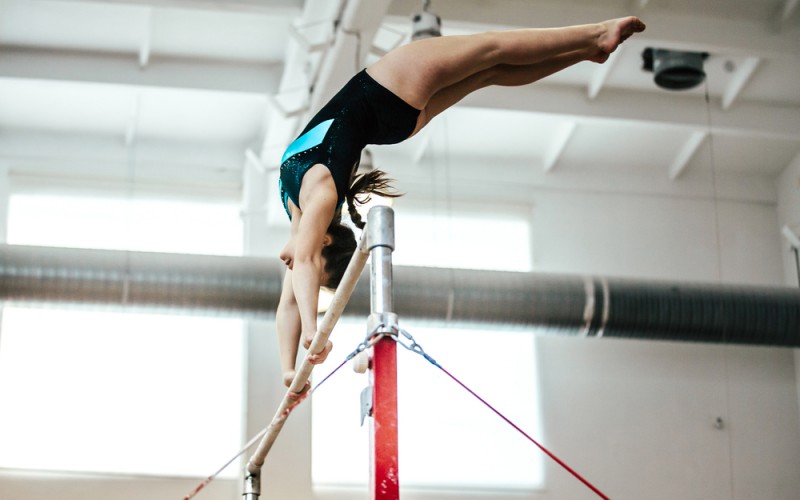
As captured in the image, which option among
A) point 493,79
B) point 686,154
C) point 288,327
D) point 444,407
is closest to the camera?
point 493,79

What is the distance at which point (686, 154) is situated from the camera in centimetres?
935

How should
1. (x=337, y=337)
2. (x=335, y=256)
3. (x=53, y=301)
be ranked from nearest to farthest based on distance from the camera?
(x=335, y=256)
(x=53, y=301)
(x=337, y=337)

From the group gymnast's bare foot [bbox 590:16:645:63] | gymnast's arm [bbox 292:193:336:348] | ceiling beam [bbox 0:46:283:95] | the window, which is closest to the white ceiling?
ceiling beam [bbox 0:46:283:95]

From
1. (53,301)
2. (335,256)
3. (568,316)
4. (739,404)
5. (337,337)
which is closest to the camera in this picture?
(335,256)

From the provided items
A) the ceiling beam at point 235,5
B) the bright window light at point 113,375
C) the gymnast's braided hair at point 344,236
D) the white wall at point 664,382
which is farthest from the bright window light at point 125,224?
the gymnast's braided hair at point 344,236

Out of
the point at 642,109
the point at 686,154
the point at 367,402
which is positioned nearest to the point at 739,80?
the point at 642,109

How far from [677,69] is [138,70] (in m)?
3.75

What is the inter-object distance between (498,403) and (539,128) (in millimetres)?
2239

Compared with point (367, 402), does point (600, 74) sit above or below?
above

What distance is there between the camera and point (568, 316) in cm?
767

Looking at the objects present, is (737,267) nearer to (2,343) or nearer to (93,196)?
(93,196)

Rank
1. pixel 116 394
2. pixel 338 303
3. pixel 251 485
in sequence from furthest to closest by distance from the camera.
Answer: pixel 116 394 < pixel 251 485 < pixel 338 303

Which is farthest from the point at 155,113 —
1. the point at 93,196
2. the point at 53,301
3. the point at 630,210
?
the point at 630,210

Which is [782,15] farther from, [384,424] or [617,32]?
[384,424]
